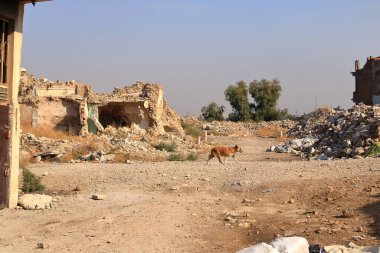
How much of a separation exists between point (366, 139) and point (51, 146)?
483 inches

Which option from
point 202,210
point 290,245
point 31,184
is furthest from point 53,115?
point 290,245

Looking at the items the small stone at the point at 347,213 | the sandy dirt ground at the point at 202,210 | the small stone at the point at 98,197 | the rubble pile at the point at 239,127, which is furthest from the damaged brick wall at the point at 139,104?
the small stone at the point at 347,213

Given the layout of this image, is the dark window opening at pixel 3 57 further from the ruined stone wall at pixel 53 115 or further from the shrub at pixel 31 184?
the ruined stone wall at pixel 53 115

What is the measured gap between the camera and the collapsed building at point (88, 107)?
25688 millimetres

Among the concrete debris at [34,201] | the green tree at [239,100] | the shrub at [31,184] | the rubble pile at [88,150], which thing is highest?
the green tree at [239,100]

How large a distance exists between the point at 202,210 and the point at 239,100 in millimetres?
52752

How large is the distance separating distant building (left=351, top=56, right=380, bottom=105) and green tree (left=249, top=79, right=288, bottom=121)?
52.4 ft

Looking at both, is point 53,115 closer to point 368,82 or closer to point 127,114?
point 127,114

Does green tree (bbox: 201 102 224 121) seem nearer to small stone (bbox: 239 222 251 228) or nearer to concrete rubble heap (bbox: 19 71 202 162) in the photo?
concrete rubble heap (bbox: 19 71 202 162)

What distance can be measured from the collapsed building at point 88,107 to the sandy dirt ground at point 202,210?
1312 cm

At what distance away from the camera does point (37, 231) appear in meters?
8.27

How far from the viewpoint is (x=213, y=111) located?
6244 cm

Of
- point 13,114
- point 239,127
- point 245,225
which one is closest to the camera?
point 245,225

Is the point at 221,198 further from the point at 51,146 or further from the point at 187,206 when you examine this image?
the point at 51,146
